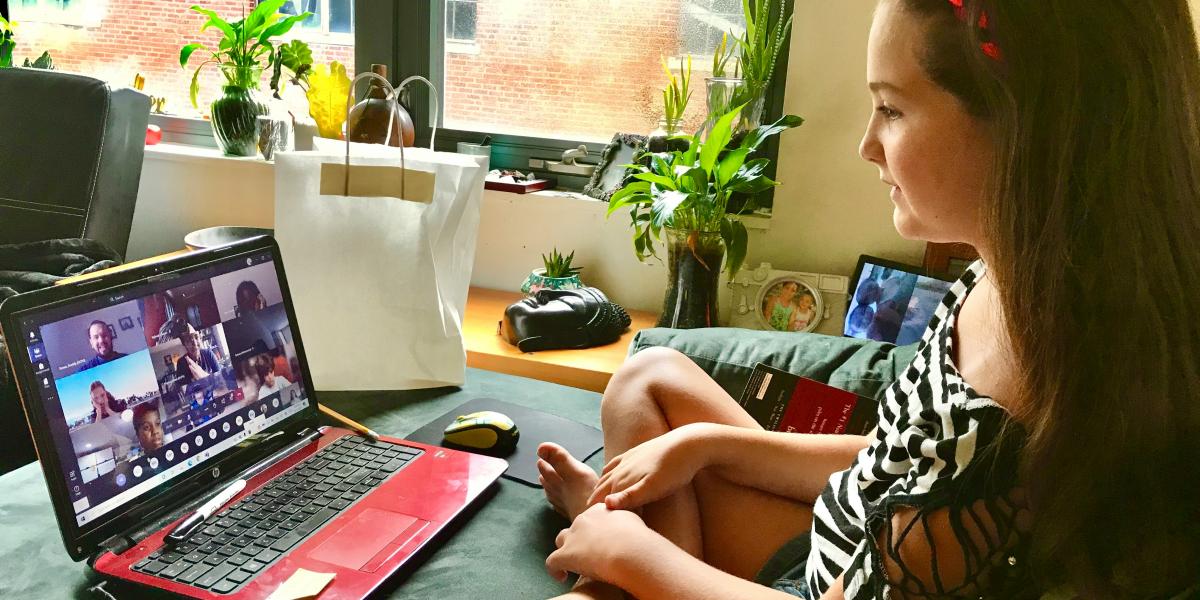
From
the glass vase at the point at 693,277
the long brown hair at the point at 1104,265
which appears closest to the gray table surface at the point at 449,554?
the long brown hair at the point at 1104,265

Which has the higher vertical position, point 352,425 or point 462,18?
point 462,18

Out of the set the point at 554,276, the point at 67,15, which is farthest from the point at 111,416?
the point at 67,15

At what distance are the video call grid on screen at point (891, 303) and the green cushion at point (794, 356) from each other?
0.85 ft

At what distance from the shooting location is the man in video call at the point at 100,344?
2.78 ft

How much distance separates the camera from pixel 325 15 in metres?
2.40

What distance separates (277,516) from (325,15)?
1821mm

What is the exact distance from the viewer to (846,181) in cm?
188

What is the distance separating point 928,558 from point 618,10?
1752mm

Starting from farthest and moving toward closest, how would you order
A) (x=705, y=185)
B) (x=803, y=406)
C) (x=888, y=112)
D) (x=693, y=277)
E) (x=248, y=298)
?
(x=693, y=277) → (x=705, y=185) → (x=803, y=406) → (x=248, y=298) → (x=888, y=112)

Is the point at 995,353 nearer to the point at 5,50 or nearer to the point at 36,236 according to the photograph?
the point at 36,236

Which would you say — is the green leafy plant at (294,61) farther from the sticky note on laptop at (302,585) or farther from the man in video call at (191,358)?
the sticky note on laptop at (302,585)

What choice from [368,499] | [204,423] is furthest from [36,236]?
[368,499]

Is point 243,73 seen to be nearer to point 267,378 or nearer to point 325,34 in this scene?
point 325,34

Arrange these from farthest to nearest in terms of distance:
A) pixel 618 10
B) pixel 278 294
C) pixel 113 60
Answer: pixel 113 60, pixel 618 10, pixel 278 294
